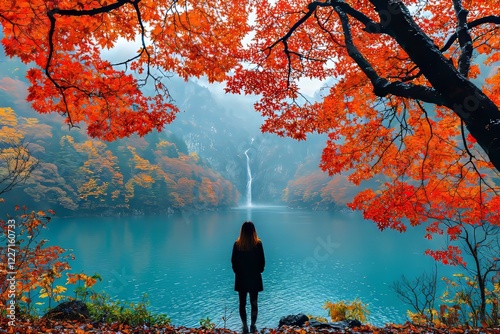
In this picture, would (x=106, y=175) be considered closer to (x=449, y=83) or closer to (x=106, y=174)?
(x=106, y=174)

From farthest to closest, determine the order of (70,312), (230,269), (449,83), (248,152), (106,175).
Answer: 1. (248,152)
2. (106,175)
3. (230,269)
4. (70,312)
5. (449,83)

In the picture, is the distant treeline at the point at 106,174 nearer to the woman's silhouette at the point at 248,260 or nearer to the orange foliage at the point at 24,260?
the orange foliage at the point at 24,260

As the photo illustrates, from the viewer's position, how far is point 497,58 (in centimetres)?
612

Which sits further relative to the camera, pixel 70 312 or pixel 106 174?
pixel 106 174

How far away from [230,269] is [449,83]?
17149 mm

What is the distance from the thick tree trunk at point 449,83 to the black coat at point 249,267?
297 cm

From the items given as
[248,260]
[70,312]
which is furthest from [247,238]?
[70,312]

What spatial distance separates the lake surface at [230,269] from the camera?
42.1ft

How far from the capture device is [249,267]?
14.5ft

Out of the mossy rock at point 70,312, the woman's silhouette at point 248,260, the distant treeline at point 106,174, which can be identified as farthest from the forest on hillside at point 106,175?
the woman's silhouette at point 248,260

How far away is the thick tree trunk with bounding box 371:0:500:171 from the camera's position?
253cm

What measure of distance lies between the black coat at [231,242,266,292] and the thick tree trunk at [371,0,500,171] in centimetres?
297

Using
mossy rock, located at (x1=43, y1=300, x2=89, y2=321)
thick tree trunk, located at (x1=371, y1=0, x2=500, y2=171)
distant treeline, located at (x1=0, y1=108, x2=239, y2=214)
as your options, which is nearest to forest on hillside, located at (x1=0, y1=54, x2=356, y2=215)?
distant treeline, located at (x1=0, y1=108, x2=239, y2=214)

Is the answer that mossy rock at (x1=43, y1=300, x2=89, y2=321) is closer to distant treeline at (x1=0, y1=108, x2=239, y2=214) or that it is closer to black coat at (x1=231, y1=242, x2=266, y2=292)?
black coat at (x1=231, y1=242, x2=266, y2=292)
